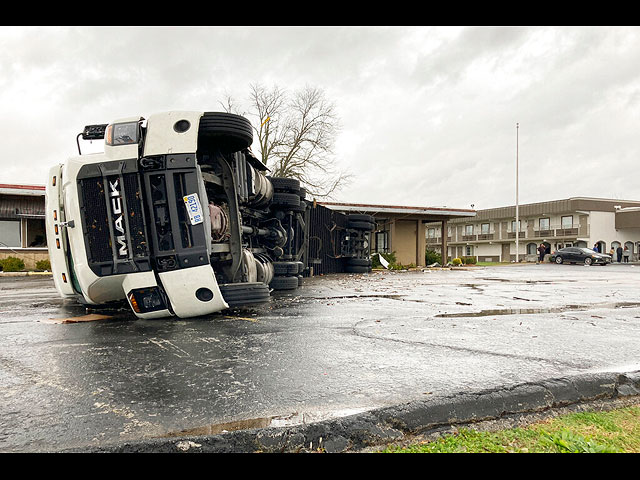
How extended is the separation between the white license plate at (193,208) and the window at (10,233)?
23992 millimetres

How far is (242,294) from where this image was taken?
5273 millimetres

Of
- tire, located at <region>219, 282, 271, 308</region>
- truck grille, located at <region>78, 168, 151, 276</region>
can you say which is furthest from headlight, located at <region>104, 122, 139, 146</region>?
tire, located at <region>219, 282, 271, 308</region>

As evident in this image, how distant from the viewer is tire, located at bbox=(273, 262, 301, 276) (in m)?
9.16

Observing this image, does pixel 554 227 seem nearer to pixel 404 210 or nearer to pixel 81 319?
pixel 404 210

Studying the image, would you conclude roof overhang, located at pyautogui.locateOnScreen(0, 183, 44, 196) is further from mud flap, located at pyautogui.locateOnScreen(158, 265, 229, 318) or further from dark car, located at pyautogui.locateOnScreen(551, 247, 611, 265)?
dark car, located at pyautogui.locateOnScreen(551, 247, 611, 265)

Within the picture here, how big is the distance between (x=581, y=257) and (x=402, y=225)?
1546 cm

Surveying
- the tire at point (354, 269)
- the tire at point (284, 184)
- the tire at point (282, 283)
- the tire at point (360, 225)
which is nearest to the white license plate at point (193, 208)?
the tire at point (282, 283)

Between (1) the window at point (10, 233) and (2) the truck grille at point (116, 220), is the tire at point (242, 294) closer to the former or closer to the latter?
(2) the truck grille at point (116, 220)

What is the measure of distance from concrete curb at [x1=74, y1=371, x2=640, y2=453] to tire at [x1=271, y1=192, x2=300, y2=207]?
7.25m

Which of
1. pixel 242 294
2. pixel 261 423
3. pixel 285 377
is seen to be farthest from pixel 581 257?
pixel 261 423

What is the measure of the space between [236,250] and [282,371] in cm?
317

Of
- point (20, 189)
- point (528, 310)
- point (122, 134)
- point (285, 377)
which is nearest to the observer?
point (285, 377)
